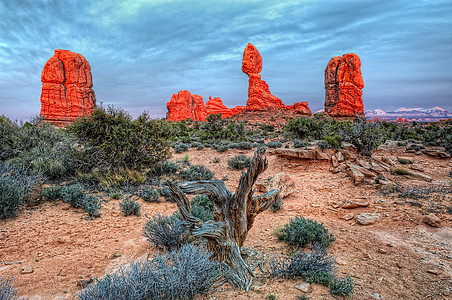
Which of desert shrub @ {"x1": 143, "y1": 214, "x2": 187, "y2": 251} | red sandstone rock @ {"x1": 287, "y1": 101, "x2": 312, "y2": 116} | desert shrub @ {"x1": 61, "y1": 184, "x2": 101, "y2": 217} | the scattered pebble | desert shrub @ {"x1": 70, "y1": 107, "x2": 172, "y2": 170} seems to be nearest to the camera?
the scattered pebble

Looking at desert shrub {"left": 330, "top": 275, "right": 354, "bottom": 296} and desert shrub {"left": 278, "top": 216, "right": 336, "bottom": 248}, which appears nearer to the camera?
desert shrub {"left": 330, "top": 275, "right": 354, "bottom": 296}

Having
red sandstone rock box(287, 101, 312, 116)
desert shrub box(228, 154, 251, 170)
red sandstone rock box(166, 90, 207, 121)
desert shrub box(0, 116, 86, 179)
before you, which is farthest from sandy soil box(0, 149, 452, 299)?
red sandstone rock box(166, 90, 207, 121)

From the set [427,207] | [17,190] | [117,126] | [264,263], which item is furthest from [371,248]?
[117,126]

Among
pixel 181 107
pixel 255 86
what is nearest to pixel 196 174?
pixel 255 86

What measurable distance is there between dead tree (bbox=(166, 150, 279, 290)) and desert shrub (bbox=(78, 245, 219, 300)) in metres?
0.32

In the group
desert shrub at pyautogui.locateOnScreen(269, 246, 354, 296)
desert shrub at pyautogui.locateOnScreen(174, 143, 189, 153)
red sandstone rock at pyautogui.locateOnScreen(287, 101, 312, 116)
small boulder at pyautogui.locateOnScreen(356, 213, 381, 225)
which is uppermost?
red sandstone rock at pyautogui.locateOnScreen(287, 101, 312, 116)

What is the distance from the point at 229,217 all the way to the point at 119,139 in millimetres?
6411

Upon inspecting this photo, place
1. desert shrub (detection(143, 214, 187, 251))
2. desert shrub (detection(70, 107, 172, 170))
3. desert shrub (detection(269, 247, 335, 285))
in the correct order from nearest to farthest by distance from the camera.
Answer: desert shrub (detection(269, 247, 335, 285)) < desert shrub (detection(143, 214, 187, 251)) < desert shrub (detection(70, 107, 172, 170))

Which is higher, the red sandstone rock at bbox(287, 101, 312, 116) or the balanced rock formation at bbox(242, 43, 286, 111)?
the balanced rock formation at bbox(242, 43, 286, 111)

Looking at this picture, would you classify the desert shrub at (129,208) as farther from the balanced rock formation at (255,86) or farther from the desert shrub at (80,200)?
the balanced rock formation at (255,86)

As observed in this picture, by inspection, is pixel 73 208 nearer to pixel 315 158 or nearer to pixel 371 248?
pixel 371 248

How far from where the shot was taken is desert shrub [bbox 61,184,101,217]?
16.6 feet

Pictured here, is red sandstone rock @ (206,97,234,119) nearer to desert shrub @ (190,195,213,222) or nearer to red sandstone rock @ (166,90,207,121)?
red sandstone rock @ (166,90,207,121)

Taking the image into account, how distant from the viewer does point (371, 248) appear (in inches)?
146
